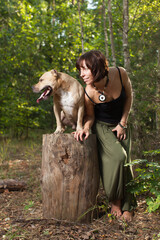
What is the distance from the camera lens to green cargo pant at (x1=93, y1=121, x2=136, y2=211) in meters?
2.66

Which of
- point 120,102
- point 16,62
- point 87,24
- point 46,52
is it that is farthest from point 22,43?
point 120,102

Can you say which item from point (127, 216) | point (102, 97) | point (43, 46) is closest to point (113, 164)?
point (127, 216)

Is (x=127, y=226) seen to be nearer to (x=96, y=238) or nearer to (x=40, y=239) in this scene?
(x=96, y=238)

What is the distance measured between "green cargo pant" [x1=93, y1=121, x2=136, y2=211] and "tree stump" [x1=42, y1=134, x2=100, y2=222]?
20cm

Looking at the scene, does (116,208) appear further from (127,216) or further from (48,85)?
(48,85)

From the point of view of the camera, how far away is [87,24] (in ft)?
36.6

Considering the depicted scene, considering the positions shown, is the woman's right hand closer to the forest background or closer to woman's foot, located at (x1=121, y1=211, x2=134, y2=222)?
woman's foot, located at (x1=121, y1=211, x2=134, y2=222)

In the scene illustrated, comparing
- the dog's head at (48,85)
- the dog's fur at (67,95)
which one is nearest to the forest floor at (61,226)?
the dog's fur at (67,95)

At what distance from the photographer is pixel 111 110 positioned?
290 centimetres

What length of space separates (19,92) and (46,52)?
92.7 inches

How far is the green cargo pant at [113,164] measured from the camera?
105 inches

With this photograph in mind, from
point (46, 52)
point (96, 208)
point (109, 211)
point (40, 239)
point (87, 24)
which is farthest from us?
point (87, 24)

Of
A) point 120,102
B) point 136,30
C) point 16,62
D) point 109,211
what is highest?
point 136,30

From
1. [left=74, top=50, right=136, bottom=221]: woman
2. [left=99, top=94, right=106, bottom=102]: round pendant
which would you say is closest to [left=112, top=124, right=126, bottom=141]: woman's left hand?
[left=74, top=50, right=136, bottom=221]: woman
